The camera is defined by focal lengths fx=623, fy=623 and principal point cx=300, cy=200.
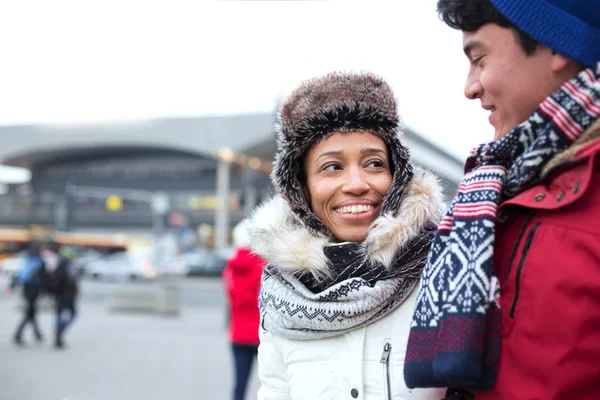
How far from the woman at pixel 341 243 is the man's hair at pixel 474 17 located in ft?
2.06

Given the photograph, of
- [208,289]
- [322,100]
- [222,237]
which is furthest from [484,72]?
[222,237]

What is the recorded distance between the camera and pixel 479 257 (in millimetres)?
1083

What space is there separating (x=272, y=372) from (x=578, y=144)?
4.11 ft

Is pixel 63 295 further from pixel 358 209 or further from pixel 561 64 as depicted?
pixel 561 64

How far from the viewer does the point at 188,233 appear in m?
49.3

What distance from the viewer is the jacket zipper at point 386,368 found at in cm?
164

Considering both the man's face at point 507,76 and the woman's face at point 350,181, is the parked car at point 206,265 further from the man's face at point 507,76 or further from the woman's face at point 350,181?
the man's face at point 507,76

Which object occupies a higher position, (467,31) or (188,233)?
(467,31)

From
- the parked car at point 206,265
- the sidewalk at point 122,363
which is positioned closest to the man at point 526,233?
the sidewalk at point 122,363

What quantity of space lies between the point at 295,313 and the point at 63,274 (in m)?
9.62

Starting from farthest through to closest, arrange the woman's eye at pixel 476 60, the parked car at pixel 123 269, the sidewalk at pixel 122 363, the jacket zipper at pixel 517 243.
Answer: the parked car at pixel 123 269
the sidewalk at pixel 122 363
the woman's eye at pixel 476 60
the jacket zipper at pixel 517 243

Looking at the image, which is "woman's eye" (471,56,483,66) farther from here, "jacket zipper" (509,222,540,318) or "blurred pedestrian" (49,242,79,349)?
"blurred pedestrian" (49,242,79,349)

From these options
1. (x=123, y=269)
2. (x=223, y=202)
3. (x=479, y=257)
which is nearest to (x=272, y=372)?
(x=479, y=257)

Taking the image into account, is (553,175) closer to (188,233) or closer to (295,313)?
(295,313)
